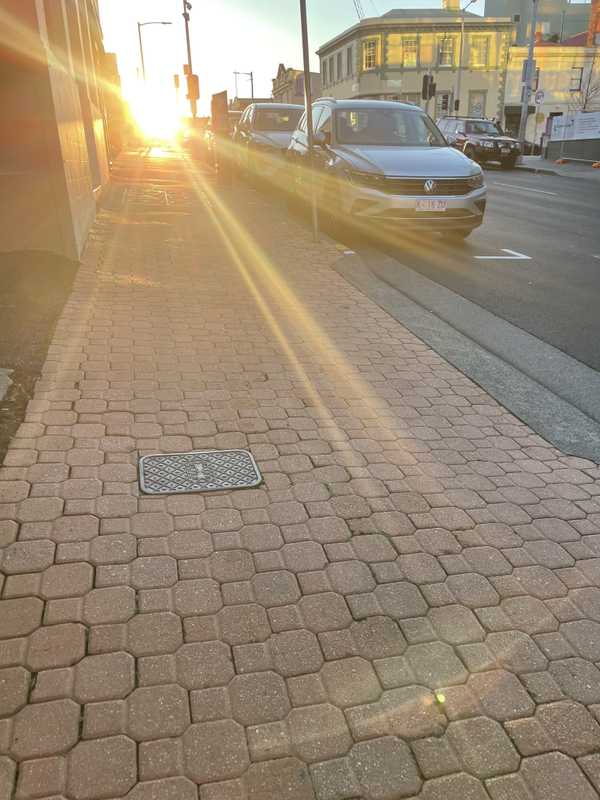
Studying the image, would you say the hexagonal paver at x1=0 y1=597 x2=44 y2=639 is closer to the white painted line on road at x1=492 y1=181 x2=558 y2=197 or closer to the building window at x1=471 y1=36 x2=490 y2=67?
the white painted line on road at x1=492 y1=181 x2=558 y2=197

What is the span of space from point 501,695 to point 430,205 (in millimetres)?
8176

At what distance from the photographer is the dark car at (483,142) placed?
2878 centimetres

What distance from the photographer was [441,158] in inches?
388

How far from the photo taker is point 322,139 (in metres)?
10.7

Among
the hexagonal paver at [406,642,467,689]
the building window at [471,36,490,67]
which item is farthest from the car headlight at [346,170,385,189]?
the building window at [471,36,490,67]

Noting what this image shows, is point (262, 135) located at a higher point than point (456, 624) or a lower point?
higher

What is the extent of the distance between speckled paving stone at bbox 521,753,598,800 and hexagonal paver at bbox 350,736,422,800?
0.34 m

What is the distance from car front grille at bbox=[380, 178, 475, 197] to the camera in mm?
9203

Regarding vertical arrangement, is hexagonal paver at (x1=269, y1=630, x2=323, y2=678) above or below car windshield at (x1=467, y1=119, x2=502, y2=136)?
below

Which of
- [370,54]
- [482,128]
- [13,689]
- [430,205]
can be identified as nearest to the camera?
[13,689]

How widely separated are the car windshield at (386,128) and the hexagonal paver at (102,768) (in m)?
10.2

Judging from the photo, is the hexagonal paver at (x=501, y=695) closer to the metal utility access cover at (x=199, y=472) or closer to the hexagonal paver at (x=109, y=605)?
the hexagonal paver at (x=109, y=605)

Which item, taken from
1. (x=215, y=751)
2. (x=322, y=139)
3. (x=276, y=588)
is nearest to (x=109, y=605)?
(x=276, y=588)

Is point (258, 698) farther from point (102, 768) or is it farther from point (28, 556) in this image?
point (28, 556)
